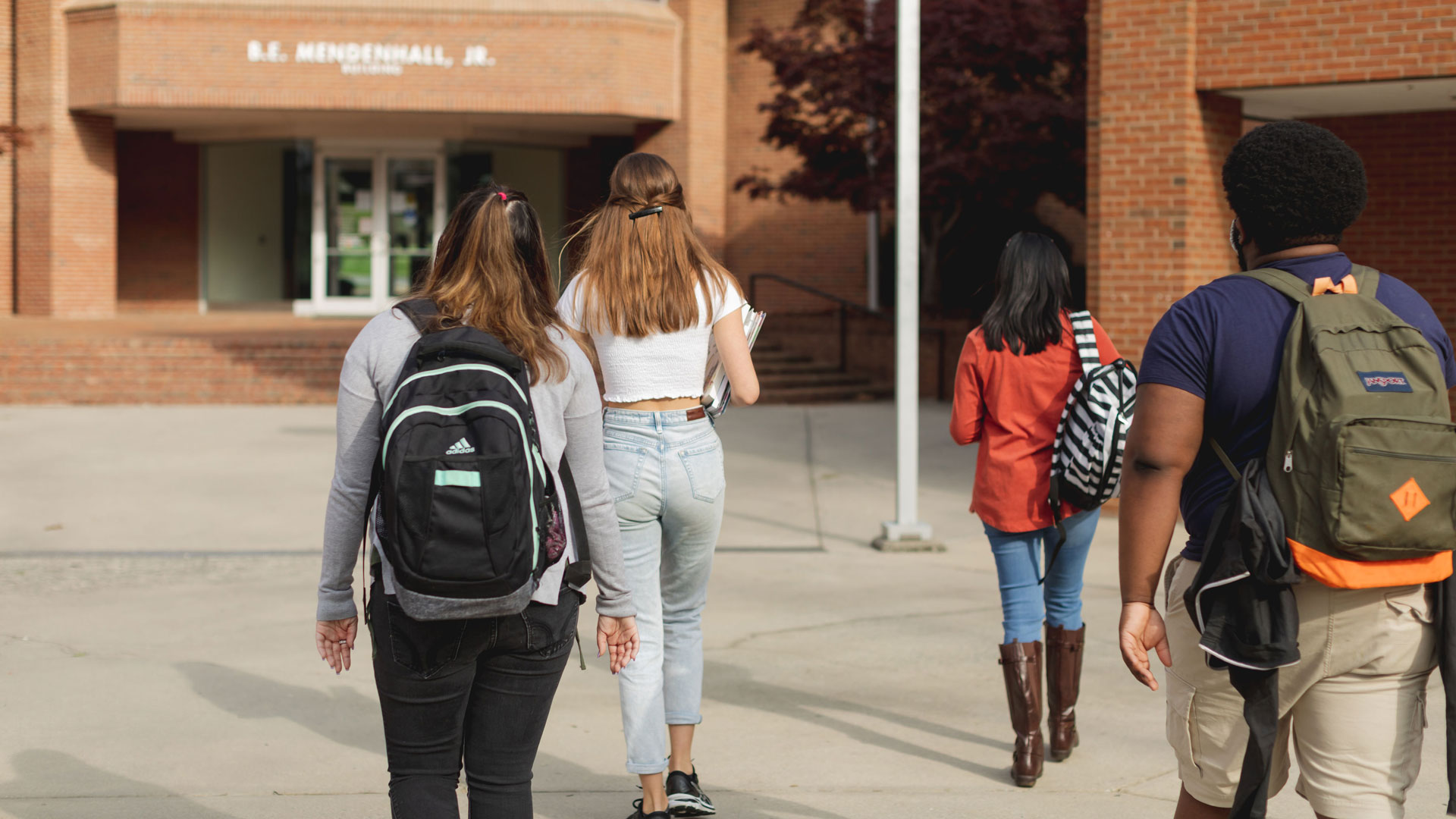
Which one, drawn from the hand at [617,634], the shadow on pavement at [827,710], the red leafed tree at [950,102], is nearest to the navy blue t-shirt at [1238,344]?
the hand at [617,634]

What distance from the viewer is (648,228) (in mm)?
3928

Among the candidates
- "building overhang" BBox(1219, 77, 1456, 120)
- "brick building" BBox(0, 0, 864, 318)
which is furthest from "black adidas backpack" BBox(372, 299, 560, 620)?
"brick building" BBox(0, 0, 864, 318)

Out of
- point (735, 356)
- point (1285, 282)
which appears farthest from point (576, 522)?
point (1285, 282)

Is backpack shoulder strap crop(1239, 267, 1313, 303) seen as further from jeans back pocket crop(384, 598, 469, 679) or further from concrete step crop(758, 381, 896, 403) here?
concrete step crop(758, 381, 896, 403)

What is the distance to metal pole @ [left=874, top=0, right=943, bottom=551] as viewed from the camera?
9.02 meters

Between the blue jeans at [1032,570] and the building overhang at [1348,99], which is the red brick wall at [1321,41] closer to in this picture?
the building overhang at [1348,99]

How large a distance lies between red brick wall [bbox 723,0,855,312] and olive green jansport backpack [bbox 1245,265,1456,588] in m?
21.2

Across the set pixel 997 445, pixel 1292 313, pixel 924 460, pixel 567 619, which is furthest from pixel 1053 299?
pixel 924 460

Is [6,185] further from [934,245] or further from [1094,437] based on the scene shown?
[1094,437]

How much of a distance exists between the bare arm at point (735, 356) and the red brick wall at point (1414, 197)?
908cm

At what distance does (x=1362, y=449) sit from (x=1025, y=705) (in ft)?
7.60

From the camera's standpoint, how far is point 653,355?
3963mm

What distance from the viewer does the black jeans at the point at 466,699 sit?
2.77 metres

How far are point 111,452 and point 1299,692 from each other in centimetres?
1187
